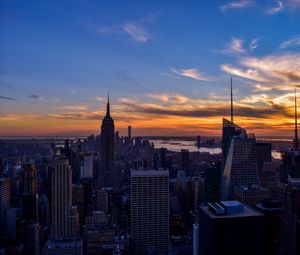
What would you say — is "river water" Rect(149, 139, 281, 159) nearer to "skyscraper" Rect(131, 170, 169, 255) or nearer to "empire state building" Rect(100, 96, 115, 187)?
"empire state building" Rect(100, 96, 115, 187)

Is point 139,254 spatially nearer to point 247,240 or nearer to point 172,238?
point 172,238

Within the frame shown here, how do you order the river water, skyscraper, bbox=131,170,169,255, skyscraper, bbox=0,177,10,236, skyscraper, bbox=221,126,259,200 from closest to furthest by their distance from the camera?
skyscraper, bbox=131,170,169,255 → skyscraper, bbox=221,126,259,200 → skyscraper, bbox=0,177,10,236 → the river water

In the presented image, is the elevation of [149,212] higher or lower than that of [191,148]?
lower

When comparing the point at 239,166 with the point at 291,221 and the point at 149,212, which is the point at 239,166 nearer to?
the point at 149,212

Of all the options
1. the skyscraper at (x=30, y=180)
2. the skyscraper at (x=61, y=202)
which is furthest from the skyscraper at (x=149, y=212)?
the skyscraper at (x=30, y=180)

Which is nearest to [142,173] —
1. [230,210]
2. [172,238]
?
[172,238]

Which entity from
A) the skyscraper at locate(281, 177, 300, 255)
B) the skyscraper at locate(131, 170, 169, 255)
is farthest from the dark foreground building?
the skyscraper at locate(131, 170, 169, 255)

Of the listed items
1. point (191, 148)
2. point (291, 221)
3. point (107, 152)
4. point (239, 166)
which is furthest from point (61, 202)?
point (191, 148)
